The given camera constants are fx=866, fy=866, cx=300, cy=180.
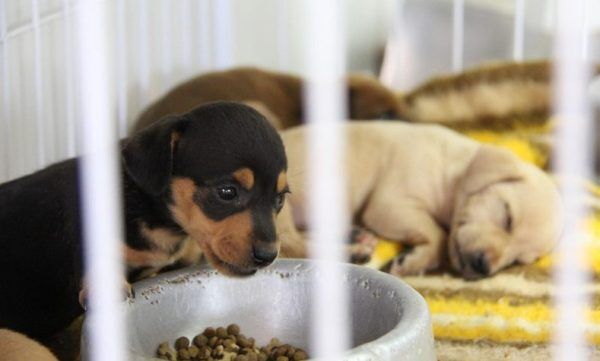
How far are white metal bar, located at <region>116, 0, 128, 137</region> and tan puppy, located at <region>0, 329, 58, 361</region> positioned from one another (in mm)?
880

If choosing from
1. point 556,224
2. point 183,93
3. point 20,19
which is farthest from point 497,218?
point 20,19

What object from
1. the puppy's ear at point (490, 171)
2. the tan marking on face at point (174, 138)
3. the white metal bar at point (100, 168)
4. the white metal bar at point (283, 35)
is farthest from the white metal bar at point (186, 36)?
the white metal bar at point (100, 168)

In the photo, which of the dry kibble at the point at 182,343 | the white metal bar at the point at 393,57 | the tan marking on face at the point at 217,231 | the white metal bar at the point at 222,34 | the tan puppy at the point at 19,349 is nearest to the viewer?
the tan puppy at the point at 19,349

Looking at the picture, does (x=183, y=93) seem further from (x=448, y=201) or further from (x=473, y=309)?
(x=473, y=309)

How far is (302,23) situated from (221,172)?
1348mm

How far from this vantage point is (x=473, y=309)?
1.44 metres

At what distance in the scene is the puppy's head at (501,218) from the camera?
1.60 m

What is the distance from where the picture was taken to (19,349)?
97 centimetres

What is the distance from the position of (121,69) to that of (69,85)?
20 cm

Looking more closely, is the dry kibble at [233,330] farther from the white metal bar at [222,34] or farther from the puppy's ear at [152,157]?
the white metal bar at [222,34]

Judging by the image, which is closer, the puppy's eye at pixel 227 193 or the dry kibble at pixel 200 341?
the puppy's eye at pixel 227 193

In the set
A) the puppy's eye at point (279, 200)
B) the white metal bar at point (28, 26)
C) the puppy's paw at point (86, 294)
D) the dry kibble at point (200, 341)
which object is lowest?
the dry kibble at point (200, 341)

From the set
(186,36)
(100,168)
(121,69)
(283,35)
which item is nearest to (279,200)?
(100,168)

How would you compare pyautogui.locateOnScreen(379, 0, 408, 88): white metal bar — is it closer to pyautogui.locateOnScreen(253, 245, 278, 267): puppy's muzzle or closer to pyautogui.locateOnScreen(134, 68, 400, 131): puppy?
pyautogui.locateOnScreen(134, 68, 400, 131): puppy
